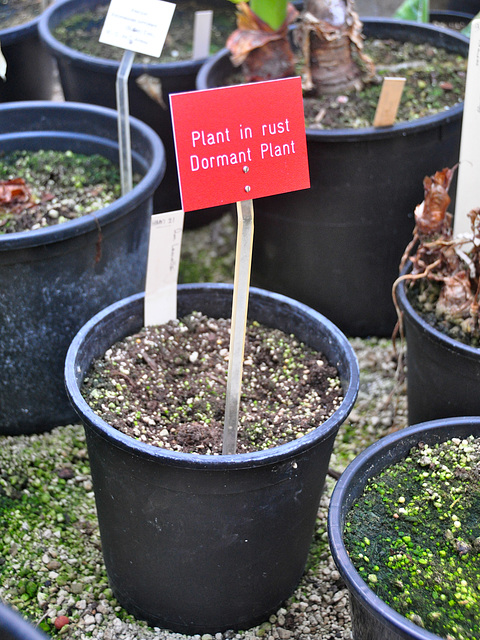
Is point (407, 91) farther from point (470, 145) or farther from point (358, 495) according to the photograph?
point (358, 495)

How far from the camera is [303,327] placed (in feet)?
5.54

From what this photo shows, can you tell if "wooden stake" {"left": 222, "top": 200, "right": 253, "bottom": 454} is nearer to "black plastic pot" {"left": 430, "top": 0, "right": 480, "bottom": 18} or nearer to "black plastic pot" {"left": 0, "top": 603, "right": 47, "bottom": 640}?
"black plastic pot" {"left": 0, "top": 603, "right": 47, "bottom": 640}

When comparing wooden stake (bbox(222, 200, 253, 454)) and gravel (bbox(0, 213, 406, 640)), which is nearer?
wooden stake (bbox(222, 200, 253, 454))

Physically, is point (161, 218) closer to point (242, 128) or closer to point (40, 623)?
point (242, 128)

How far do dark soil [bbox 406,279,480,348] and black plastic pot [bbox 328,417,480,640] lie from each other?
0.83 feet

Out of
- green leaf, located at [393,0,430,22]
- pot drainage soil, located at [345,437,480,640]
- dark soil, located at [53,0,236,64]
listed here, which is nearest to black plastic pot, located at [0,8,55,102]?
dark soil, located at [53,0,236,64]

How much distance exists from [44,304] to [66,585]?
2.23 feet

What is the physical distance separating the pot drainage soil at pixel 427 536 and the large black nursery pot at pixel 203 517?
6.0 inches

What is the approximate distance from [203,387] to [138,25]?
88cm

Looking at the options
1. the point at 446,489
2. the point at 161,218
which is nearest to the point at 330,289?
the point at 161,218

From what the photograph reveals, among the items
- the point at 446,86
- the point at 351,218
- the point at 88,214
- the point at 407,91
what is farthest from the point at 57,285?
the point at 446,86

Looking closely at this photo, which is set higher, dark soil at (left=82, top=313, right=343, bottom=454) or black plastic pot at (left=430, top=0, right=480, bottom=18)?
black plastic pot at (left=430, top=0, right=480, bottom=18)

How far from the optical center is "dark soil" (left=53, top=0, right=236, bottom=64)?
2895mm

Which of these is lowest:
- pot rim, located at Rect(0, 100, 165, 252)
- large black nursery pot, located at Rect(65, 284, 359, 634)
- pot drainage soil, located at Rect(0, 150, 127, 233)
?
large black nursery pot, located at Rect(65, 284, 359, 634)
